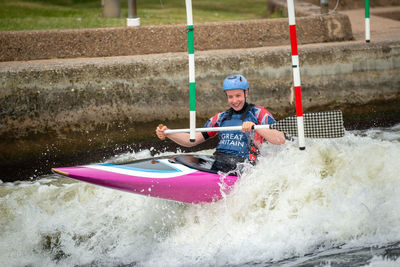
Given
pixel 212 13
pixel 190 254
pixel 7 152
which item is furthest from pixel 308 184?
pixel 212 13

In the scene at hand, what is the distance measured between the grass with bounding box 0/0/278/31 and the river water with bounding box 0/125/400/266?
353 cm

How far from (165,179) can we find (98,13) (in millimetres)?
7783

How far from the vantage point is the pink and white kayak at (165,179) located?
4.33 metres

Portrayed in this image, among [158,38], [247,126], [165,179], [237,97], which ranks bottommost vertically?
[165,179]

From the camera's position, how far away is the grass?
9.28 meters

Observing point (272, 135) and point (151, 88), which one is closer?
point (272, 135)

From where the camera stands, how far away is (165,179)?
4.43 metres

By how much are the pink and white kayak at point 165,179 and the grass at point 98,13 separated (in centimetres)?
356

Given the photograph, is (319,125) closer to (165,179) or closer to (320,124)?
(320,124)

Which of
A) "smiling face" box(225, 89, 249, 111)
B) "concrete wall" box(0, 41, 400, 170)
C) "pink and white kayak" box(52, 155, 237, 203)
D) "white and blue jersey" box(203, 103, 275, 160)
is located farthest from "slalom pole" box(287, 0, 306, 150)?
"concrete wall" box(0, 41, 400, 170)

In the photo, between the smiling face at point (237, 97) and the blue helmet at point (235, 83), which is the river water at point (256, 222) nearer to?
the smiling face at point (237, 97)

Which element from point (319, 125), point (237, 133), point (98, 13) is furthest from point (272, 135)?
point (98, 13)

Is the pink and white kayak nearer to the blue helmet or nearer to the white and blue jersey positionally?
the white and blue jersey

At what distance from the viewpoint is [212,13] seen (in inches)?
467
